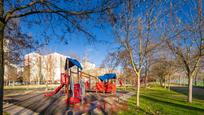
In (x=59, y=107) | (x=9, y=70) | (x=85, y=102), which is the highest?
(x=9, y=70)

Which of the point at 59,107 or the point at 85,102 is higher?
the point at 59,107

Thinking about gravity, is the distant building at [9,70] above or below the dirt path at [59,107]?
above

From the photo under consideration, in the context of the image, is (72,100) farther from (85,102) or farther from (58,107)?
(58,107)

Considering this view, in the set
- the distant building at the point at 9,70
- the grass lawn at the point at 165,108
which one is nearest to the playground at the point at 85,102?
the grass lawn at the point at 165,108

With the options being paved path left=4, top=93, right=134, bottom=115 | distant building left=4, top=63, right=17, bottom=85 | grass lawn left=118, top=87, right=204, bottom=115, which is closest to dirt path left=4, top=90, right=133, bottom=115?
paved path left=4, top=93, right=134, bottom=115

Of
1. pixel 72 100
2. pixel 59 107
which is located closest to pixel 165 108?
pixel 59 107

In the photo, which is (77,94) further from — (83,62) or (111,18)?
(83,62)

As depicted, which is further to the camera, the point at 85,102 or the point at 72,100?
the point at 72,100

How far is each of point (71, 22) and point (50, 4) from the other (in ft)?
2.88

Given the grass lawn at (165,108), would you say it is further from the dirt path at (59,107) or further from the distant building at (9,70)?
the distant building at (9,70)

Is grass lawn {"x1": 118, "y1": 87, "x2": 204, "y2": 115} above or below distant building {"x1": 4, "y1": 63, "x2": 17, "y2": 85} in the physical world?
below

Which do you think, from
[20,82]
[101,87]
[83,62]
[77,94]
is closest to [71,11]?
[77,94]

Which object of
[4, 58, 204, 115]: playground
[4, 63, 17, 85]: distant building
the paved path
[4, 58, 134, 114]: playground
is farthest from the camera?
[4, 63, 17, 85]: distant building

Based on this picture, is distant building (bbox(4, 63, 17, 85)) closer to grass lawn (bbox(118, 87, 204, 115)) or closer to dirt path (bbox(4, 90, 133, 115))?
dirt path (bbox(4, 90, 133, 115))
